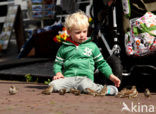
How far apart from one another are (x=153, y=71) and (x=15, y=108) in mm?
1972

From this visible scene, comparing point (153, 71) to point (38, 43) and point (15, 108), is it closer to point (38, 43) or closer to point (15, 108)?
point (15, 108)

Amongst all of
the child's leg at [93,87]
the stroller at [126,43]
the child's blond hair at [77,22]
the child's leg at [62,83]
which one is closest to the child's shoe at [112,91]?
the child's leg at [93,87]

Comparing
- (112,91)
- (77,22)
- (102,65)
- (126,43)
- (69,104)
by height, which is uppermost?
(77,22)

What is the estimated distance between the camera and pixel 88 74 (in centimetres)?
454

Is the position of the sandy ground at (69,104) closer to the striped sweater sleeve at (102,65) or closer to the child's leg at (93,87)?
the child's leg at (93,87)

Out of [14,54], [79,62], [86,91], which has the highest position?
[79,62]

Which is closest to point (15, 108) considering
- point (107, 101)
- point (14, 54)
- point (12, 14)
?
point (107, 101)

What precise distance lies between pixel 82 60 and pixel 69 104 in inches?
43.5

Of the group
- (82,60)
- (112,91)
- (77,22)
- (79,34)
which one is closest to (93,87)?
(112,91)

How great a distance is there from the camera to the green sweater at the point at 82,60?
4.50m

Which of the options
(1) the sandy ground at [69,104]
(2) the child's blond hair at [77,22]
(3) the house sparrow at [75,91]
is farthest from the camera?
(2) the child's blond hair at [77,22]

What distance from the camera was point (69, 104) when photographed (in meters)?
3.50

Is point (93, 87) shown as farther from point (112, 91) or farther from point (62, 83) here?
point (62, 83)

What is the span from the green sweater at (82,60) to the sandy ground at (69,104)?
365mm
